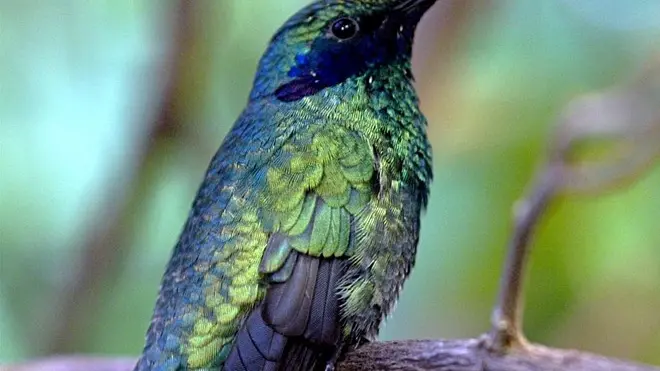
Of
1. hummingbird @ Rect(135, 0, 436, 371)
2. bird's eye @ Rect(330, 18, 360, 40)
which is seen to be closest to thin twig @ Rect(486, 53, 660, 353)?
hummingbird @ Rect(135, 0, 436, 371)

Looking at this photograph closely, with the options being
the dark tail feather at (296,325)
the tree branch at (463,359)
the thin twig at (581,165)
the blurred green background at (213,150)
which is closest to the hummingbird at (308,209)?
the dark tail feather at (296,325)

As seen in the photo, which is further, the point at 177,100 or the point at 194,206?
the point at 177,100

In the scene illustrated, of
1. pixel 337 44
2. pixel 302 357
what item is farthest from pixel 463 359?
pixel 337 44

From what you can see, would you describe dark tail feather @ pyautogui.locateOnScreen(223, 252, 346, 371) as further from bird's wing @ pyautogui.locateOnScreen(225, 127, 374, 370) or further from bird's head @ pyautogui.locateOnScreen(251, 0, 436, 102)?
bird's head @ pyautogui.locateOnScreen(251, 0, 436, 102)

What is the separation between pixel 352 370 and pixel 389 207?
0.44 metres

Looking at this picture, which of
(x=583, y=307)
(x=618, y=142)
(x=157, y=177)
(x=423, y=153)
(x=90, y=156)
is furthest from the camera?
(x=90, y=156)

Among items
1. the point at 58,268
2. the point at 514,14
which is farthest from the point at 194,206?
the point at 514,14

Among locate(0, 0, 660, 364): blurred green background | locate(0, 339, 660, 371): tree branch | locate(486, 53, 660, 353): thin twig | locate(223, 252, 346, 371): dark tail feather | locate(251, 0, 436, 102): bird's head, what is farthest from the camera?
locate(0, 0, 660, 364): blurred green background

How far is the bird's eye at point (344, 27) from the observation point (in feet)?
9.46

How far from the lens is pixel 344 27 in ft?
9.47

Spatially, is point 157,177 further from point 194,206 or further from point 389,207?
point 389,207

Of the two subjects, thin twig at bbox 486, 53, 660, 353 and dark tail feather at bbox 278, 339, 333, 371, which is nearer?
thin twig at bbox 486, 53, 660, 353

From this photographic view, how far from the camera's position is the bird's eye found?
288 cm

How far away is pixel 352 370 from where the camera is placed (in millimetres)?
2469
